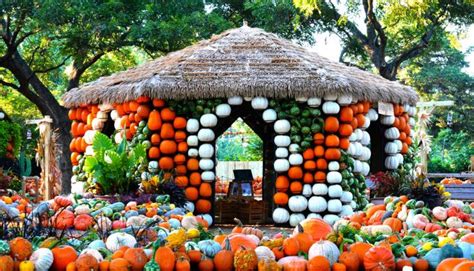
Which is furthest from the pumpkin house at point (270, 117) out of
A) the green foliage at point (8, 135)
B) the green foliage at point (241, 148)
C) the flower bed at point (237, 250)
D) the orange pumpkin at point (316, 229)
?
the green foliage at point (241, 148)

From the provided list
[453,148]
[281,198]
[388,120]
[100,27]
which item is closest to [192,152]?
[281,198]

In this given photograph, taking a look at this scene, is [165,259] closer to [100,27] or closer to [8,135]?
[100,27]

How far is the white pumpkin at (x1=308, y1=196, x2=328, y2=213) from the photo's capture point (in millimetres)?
14141

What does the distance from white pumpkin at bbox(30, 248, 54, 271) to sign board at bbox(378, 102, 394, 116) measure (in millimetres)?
9981

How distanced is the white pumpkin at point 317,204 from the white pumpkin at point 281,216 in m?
0.44

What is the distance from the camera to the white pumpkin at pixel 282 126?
14.2 meters

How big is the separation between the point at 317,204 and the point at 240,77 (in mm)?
2543

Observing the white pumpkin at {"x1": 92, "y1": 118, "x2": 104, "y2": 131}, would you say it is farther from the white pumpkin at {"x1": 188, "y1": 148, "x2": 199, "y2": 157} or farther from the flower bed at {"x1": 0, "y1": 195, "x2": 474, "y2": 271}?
the flower bed at {"x1": 0, "y1": 195, "x2": 474, "y2": 271}

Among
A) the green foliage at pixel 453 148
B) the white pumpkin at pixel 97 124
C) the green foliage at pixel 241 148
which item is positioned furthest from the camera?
the green foliage at pixel 453 148

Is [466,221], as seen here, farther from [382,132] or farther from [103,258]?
[382,132]

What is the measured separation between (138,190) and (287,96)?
304 centimetres

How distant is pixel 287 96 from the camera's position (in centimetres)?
1412

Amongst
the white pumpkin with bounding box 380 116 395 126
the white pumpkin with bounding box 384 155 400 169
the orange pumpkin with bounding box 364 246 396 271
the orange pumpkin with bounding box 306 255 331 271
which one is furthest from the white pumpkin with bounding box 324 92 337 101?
the orange pumpkin with bounding box 306 255 331 271

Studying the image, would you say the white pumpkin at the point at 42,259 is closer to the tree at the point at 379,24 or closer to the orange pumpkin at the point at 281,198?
the orange pumpkin at the point at 281,198
